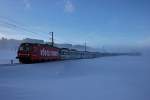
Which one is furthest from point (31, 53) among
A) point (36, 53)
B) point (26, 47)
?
point (26, 47)

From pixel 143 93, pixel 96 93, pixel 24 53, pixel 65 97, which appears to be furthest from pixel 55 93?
pixel 24 53

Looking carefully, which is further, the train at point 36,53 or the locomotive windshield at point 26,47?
the locomotive windshield at point 26,47

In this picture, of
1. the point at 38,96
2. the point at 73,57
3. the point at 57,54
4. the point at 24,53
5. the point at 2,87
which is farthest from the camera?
the point at 73,57

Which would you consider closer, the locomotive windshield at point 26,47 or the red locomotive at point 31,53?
the red locomotive at point 31,53

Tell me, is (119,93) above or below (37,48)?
below

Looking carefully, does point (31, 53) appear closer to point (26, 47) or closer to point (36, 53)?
point (36, 53)

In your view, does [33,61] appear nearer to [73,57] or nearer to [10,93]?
[10,93]

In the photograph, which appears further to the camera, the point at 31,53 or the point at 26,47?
the point at 26,47

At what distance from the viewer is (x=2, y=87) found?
36.2 feet

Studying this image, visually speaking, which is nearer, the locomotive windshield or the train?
the train

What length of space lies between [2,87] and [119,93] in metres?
7.63

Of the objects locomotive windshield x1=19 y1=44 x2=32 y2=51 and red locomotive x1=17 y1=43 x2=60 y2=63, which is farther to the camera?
locomotive windshield x1=19 y1=44 x2=32 y2=51

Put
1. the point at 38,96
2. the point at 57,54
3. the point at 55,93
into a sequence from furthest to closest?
the point at 57,54, the point at 55,93, the point at 38,96

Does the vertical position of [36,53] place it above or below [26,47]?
below
